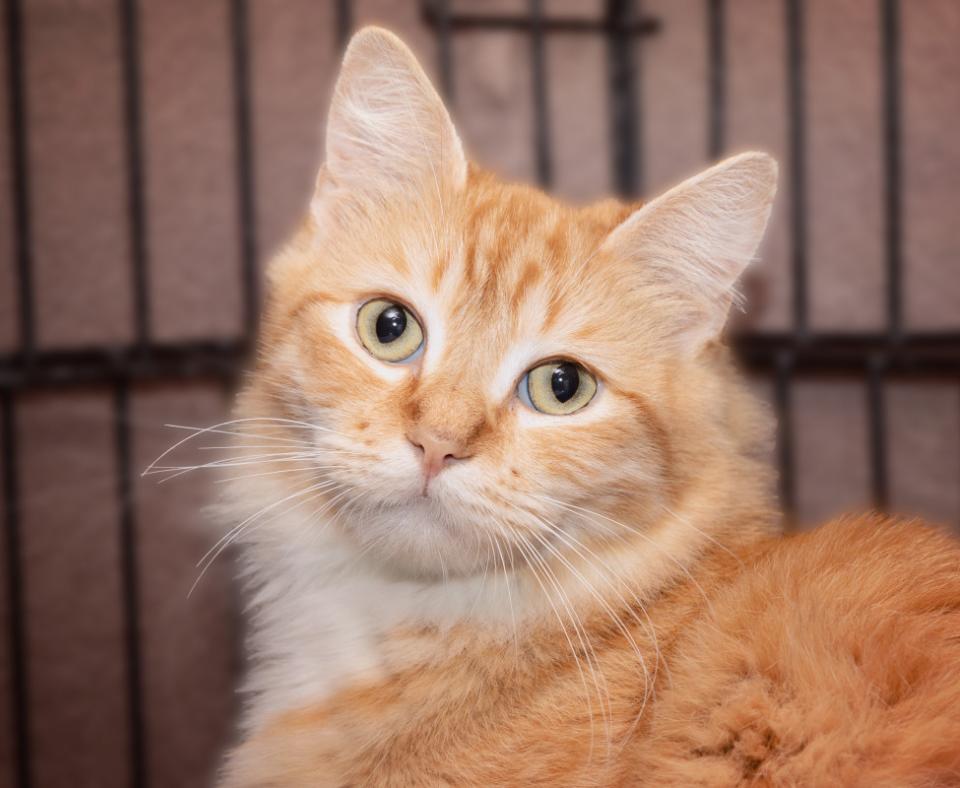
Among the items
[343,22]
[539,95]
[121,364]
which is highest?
[343,22]

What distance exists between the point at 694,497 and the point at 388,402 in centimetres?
39

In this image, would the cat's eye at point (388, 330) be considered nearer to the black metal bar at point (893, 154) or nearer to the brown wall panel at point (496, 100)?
the brown wall panel at point (496, 100)

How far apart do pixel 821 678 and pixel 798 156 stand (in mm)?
1446

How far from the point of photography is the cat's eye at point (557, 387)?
3.38 feet

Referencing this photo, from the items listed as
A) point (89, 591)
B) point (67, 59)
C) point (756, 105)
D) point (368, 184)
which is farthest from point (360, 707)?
point (756, 105)

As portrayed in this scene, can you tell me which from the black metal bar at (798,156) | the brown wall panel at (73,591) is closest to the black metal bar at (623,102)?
the black metal bar at (798,156)

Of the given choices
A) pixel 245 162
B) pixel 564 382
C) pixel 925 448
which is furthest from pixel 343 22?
pixel 925 448

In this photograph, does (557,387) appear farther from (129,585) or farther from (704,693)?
(129,585)

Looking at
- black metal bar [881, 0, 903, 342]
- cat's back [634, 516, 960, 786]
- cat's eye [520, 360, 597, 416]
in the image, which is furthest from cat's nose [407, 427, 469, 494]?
black metal bar [881, 0, 903, 342]

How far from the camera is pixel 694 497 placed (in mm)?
1085

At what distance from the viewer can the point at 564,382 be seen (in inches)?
41.0

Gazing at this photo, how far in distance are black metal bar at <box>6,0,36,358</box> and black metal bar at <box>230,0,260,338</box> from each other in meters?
0.41

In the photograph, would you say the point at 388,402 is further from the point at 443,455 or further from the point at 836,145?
the point at 836,145

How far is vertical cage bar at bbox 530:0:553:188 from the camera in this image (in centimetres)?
195
